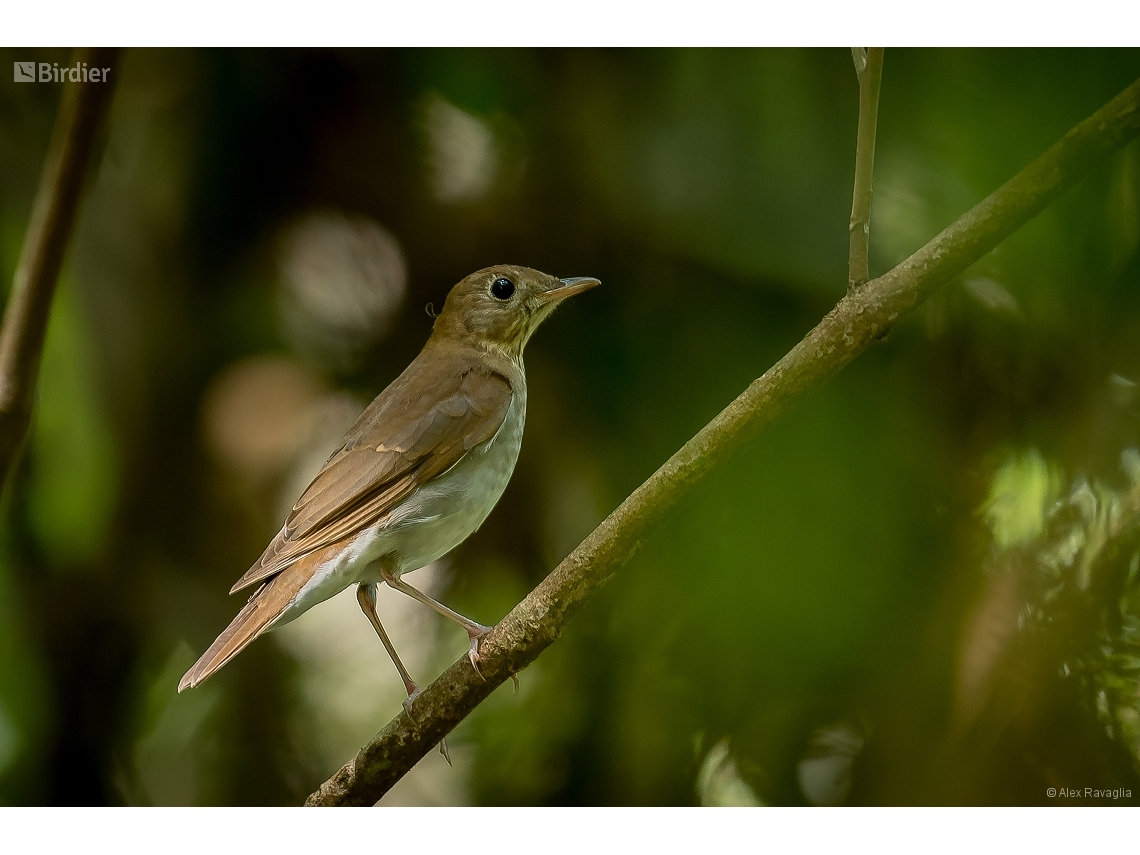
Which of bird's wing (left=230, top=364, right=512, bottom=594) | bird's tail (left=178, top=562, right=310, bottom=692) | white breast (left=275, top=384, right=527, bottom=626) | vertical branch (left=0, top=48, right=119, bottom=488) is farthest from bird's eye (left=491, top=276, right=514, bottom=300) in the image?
vertical branch (left=0, top=48, right=119, bottom=488)

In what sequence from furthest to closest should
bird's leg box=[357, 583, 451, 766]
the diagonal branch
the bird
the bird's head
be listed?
the bird's head, bird's leg box=[357, 583, 451, 766], the bird, the diagonal branch

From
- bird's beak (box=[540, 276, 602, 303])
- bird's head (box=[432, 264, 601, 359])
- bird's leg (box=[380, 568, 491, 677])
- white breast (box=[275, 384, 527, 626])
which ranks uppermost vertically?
bird's beak (box=[540, 276, 602, 303])

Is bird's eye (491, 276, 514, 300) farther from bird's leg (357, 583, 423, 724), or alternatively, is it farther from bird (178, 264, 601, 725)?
bird's leg (357, 583, 423, 724)

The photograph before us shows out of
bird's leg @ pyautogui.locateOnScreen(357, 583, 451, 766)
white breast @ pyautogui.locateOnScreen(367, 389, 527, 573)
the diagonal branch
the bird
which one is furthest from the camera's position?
bird's leg @ pyautogui.locateOnScreen(357, 583, 451, 766)

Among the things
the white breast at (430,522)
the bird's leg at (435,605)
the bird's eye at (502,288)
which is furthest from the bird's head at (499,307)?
the bird's leg at (435,605)

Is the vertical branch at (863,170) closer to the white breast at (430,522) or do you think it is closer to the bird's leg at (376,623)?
the white breast at (430,522)

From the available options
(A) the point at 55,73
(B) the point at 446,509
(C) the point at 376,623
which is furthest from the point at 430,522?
(A) the point at 55,73
